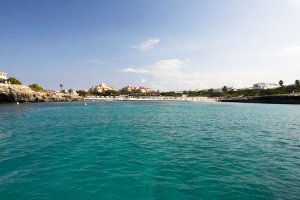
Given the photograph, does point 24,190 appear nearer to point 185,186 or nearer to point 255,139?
point 185,186

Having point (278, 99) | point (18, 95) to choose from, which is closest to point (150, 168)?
point (18, 95)

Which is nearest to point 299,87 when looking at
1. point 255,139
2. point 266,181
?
point 255,139

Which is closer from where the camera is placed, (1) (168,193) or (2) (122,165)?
(1) (168,193)

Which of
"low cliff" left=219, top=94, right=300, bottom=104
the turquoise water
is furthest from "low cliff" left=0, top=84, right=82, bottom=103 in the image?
"low cliff" left=219, top=94, right=300, bottom=104

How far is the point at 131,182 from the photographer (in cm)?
1210

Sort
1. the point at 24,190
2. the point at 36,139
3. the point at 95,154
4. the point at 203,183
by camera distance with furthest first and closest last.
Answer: the point at 36,139 → the point at 95,154 → the point at 203,183 → the point at 24,190

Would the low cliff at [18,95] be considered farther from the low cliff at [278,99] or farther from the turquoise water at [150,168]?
the low cliff at [278,99]

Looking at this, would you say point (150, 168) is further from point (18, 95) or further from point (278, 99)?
point (278, 99)

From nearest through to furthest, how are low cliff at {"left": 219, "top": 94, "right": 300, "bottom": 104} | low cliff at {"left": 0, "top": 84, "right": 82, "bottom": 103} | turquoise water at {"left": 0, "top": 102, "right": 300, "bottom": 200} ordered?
turquoise water at {"left": 0, "top": 102, "right": 300, "bottom": 200} → low cliff at {"left": 0, "top": 84, "right": 82, "bottom": 103} → low cliff at {"left": 219, "top": 94, "right": 300, "bottom": 104}

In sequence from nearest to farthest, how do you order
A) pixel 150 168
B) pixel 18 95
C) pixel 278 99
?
pixel 150 168 → pixel 18 95 → pixel 278 99

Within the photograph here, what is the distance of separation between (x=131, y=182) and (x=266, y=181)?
7.54 meters

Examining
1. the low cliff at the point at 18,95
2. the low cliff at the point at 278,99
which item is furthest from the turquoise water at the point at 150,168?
the low cliff at the point at 278,99

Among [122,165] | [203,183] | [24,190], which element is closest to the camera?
[24,190]

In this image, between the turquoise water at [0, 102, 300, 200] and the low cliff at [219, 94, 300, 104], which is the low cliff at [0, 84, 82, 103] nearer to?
the turquoise water at [0, 102, 300, 200]
